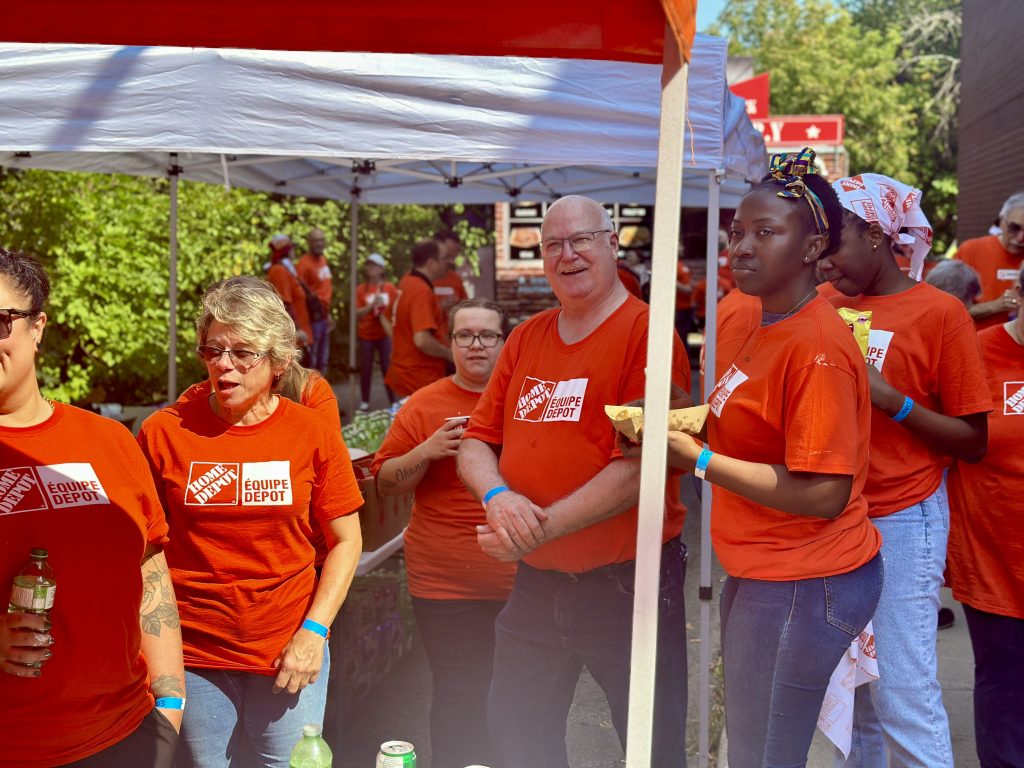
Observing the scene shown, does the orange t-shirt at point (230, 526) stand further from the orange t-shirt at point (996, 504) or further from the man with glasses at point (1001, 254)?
the man with glasses at point (1001, 254)

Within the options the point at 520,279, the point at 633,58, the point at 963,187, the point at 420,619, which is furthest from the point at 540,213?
the point at 633,58

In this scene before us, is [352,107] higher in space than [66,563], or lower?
higher

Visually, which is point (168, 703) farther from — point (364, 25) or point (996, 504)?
point (996, 504)

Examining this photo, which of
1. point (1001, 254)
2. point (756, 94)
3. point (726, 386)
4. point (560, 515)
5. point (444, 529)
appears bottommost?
point (444, 529)

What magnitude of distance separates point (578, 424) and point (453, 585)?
93cm

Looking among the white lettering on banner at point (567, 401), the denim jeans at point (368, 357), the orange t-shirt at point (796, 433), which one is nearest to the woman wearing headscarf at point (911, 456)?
the orange t-shirt at point (796, 433)

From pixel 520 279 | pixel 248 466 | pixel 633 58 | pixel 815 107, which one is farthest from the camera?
pixel 815 107

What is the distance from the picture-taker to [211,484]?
2873 mm

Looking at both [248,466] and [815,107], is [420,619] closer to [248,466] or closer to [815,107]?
[248,466]

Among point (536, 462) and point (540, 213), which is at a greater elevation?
point (540, 213)

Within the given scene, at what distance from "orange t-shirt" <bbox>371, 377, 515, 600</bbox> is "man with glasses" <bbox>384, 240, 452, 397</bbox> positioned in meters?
4.34

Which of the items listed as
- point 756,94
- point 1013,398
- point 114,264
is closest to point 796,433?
point 1013,398

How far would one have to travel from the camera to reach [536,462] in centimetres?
311

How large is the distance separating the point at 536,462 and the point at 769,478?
80 cm
